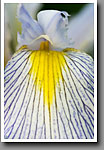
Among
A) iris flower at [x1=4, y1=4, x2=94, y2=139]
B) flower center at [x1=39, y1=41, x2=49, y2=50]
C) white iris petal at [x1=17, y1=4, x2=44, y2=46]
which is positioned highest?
white iris petal at [x1=17, y1=4, x2=44, y2=46]

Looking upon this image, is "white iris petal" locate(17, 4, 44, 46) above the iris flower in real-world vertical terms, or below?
above

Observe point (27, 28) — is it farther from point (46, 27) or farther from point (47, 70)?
point (47, 70)

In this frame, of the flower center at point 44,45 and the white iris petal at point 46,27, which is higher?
the white iris petal at point 46,27

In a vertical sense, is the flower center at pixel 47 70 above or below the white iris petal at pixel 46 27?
below

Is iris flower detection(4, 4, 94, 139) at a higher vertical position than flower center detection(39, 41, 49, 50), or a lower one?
lower

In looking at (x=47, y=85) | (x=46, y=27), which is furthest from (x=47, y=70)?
(x=46, y=27)

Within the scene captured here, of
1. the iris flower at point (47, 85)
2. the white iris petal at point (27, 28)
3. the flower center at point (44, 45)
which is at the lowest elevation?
the iris flower at point (47, 85)

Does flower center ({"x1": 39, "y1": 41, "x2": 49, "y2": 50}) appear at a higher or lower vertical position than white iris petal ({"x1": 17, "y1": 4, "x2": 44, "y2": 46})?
lower

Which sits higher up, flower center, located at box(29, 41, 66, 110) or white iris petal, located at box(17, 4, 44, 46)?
white iris petal, located at box(17, 4, 44, 46)
